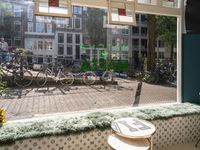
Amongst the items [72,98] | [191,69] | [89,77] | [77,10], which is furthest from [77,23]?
[191,69]

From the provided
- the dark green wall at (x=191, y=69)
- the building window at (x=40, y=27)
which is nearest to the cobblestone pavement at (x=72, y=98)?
the dark green wall at (x=191, y=69)

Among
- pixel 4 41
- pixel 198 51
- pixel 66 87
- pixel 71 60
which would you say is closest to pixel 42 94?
pixel 66 87

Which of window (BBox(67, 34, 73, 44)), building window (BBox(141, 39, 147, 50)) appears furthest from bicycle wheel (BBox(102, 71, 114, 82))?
window (BBox(67, 34, 73, 44))

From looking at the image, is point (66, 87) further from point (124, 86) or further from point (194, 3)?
point (194, 3)

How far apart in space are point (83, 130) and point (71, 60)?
3.81 feet

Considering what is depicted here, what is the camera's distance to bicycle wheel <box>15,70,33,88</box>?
332 cm

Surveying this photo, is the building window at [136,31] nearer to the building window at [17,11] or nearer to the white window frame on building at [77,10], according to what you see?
the white window frame on building at [77,10]

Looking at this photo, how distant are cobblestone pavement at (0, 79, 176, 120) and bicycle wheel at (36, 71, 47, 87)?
12cm

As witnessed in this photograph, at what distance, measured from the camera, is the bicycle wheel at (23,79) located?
332cm

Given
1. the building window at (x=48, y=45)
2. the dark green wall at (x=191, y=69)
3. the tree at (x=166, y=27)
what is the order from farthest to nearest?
the tree at (x=166, y=27) → the dark green wall at (x=191, y=69) → the building window at (x=48, y=45)

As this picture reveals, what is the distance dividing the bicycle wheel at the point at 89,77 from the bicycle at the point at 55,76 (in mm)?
216

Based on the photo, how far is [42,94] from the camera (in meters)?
3.32

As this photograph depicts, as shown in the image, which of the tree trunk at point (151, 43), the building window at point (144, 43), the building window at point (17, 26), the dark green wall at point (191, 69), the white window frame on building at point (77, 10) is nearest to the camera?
the building window at point (17, 26)

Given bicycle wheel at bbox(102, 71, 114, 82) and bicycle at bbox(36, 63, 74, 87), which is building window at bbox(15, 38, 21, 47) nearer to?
bicycle at bbox(36, 63, 74, 87)
